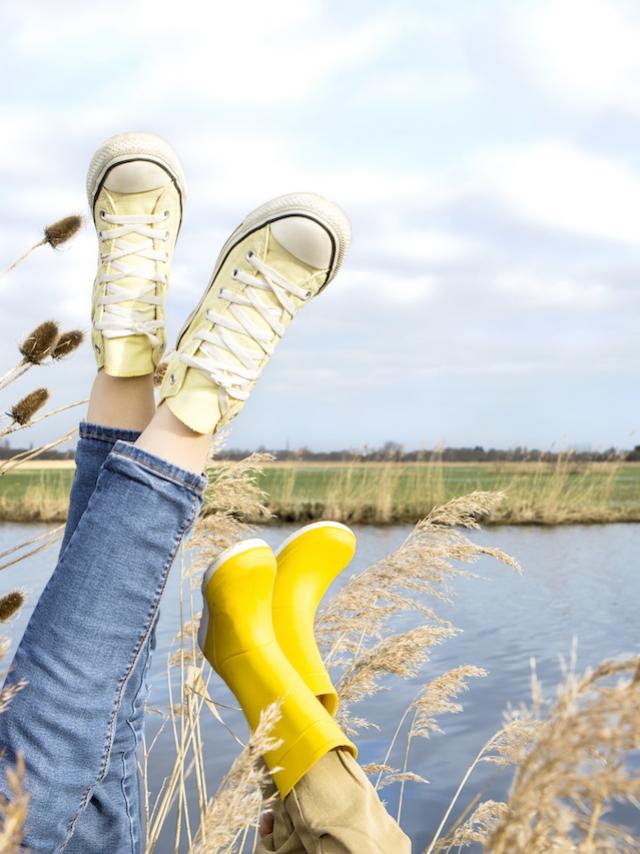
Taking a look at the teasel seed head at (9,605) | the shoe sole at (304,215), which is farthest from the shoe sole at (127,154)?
the teasel seed head at (9,605)

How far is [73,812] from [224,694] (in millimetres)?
3590

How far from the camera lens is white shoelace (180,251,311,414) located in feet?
4.72

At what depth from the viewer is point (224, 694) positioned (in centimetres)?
470

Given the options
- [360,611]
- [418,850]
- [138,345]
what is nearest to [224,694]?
[418,850]

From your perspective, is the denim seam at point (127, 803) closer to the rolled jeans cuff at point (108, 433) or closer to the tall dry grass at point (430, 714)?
the tall dry grass at point (430, 714)

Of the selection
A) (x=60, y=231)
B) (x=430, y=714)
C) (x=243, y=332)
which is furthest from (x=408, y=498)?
(x=243, y=332)

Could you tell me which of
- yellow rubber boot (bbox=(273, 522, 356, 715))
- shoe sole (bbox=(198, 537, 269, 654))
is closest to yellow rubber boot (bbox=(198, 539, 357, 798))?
shoe sole (bbox=(198, 537, 269, 654))

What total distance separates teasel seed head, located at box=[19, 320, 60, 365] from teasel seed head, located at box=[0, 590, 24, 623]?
0.52 m

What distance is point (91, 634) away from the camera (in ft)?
3.89

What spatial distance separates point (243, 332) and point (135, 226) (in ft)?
1.18

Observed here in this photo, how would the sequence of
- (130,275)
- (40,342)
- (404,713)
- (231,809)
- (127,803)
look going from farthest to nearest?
(404,713), (40,342), (130,275), (127,803), (231,809)

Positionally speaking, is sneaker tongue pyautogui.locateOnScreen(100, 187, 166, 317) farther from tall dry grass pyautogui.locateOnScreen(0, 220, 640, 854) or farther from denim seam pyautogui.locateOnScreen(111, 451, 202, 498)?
denim seam pyautogui.locateOnScreen(111, 451, 202, 498)

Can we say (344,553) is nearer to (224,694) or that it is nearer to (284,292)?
(284,292)

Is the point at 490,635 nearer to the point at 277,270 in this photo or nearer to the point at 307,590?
the point at 307,590
